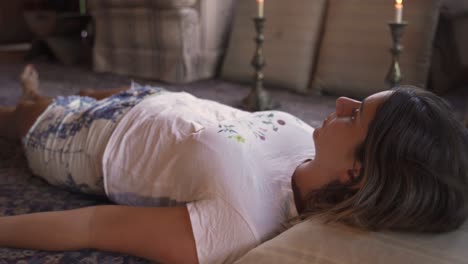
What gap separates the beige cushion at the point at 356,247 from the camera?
0.67 metres

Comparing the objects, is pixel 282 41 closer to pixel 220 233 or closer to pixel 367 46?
pixel 367 46

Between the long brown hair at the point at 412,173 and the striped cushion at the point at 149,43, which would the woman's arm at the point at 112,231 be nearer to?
the long brown hair at the point at 412,173

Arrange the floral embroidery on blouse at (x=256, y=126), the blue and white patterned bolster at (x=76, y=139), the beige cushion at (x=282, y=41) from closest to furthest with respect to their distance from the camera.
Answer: the floral embroidery on blouse at (x=256, y=126)
the blue and white patterned bolster at (x=76, y=139)
the beige cushion at (x=282, y=41)

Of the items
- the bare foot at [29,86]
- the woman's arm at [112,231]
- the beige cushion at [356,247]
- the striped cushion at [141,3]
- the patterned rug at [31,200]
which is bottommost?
the patterned rug at [31,200]

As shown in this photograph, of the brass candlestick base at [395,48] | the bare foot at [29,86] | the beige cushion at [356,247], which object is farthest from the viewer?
the bare foot at [29,86]

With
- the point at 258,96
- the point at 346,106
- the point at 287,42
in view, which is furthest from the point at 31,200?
the point at 287,42

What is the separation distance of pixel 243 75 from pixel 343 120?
164 centimetres

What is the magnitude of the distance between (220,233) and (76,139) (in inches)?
21.6

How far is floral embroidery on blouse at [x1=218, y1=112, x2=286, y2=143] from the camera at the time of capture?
0.96 metres

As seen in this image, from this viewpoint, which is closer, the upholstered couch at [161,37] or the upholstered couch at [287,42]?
the upholstered couch at [287,42]

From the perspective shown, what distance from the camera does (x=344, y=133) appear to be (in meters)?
0.83

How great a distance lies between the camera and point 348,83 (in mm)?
2070

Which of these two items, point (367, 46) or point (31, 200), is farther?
point (367, 46)

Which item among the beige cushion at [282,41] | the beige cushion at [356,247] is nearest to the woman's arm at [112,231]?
the beige cushion at [356,247]
